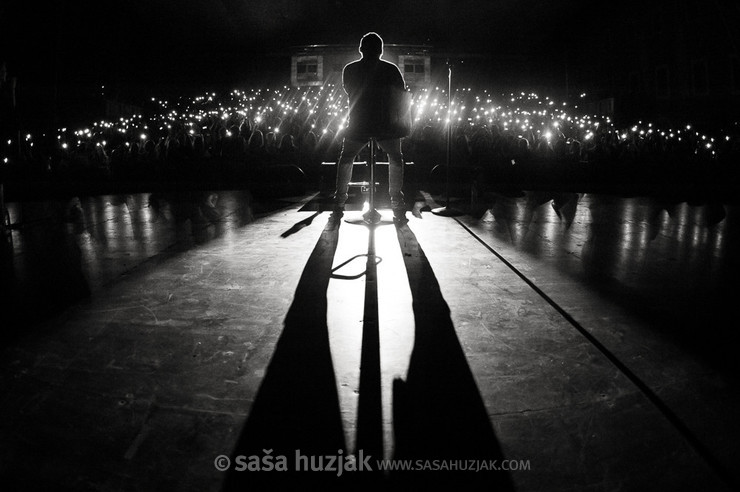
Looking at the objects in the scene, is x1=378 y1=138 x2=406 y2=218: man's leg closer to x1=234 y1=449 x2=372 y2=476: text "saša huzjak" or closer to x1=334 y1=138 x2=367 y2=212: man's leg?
x1=334 y1=138 x2=367 y2=212: man's leg

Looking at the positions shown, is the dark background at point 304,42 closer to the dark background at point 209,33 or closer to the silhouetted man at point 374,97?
the dark background at point 209,33

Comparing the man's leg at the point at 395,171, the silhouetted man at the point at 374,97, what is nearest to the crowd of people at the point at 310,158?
the man's leg at the point at 395,171

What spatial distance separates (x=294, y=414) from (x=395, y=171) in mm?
4137

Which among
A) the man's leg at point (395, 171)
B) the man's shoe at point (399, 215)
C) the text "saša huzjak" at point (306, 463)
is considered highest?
the man's leg at point (395, 171)

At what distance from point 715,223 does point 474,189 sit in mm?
2802

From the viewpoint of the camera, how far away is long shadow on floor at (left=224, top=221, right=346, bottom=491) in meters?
1.13

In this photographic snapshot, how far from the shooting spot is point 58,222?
16.5 feet

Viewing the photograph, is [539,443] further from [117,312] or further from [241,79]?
[241,79]

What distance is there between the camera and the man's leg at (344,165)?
5.17 meters

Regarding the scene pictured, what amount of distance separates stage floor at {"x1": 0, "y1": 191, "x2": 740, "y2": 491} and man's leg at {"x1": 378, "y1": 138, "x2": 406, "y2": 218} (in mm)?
1526

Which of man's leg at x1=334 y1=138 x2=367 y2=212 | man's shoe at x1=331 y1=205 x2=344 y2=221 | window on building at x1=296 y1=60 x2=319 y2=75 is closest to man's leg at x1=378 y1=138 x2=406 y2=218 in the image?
man's leg at x1=334 y1=138 x2=367 y2=212

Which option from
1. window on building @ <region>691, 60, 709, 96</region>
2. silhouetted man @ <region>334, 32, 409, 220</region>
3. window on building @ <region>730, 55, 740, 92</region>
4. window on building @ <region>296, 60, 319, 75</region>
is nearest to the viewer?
silhouetted man @ <region>334, 32, 409, 220</region>

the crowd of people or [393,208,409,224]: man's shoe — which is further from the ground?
the crowd of people

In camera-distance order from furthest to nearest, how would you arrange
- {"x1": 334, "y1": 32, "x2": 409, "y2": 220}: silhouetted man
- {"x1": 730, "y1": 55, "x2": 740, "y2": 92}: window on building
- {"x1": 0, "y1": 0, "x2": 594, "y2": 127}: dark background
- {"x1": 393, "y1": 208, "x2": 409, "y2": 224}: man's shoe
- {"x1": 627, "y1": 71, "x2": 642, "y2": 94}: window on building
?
{"x1": 627, "y1": 71, "x2": 642, "y2": 94}: window on building, {"x1": 730, "y1": 55, "x2": 740, "y2": 92}: window on building, {"x1": 0, "y1": 0, "x2": 594, "y2": 127}: dark background, {"x1": 393, "y1": 208, "x2": 409, "y2": 224}: man's shoe, {"x1": 334, "y1": 32, "x2": 409, "y2": 220}: silhouetted man
